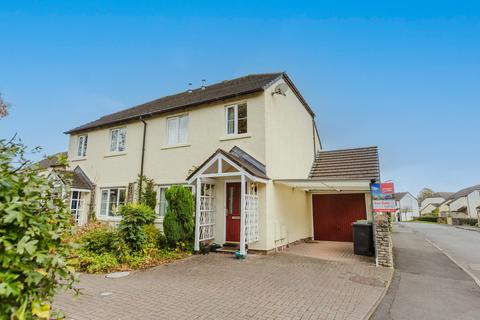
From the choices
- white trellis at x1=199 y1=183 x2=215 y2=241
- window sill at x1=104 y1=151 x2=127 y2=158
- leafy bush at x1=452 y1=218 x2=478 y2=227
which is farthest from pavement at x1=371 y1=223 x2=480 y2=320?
leafy bush at x1=452 y1=218 x2=478 y2=227

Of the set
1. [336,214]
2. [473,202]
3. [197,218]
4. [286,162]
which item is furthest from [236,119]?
[473,202]

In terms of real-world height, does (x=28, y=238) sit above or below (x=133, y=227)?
above

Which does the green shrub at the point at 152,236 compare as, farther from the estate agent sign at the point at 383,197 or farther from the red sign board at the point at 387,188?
the red sign board at the point at 387,188

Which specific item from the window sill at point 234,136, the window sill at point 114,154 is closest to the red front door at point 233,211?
the window sill at point 234,136

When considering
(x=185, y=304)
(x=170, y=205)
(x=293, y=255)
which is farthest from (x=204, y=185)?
(x=185, y=304)

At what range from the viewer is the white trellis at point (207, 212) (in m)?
11.7

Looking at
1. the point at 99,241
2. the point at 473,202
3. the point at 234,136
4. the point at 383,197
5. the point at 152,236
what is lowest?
the point at 99,241

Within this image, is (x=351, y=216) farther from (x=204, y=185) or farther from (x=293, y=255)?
(x=204, y=185)

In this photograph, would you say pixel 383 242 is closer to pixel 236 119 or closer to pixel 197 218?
pixel 197 218

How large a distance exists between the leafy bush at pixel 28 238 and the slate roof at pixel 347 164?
571 inches

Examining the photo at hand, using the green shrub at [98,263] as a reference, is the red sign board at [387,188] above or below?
above

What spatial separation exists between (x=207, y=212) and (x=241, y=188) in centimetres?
260

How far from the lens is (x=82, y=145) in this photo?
60.4 ft

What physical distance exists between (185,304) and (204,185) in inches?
272
